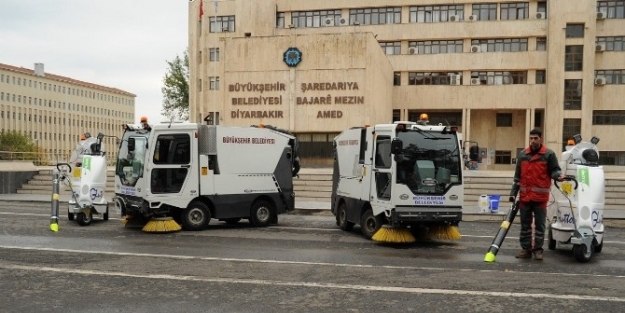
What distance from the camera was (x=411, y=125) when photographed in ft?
40.5

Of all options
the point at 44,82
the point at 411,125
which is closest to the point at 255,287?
the point at 411,125

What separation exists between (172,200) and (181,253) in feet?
11.7

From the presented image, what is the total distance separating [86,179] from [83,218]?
96 cm

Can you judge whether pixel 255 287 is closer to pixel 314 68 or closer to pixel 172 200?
pixel 172 200

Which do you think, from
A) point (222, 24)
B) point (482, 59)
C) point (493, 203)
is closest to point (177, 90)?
point (222, 24)

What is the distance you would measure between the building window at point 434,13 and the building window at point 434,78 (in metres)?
4.71

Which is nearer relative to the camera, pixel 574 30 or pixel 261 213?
pixel 261 213

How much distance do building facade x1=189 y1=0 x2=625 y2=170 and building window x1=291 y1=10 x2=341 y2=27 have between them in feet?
0.30

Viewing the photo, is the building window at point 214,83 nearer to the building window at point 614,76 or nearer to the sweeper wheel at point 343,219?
the building window at point 614,76

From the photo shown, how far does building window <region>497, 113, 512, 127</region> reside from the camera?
54469 millimetres

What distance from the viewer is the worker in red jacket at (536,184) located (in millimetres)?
10203

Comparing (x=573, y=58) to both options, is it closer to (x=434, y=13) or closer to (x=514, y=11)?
(x=514, y=11)

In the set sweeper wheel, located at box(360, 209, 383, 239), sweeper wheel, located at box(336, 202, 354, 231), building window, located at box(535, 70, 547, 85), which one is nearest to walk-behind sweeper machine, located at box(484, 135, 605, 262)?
sweeper wheel, located at box(360, 209, 383, 239)

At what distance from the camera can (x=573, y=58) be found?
165 feet
